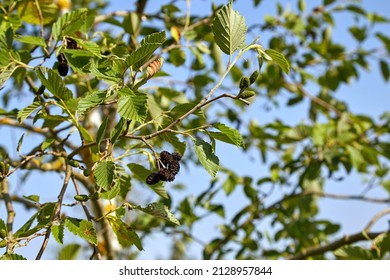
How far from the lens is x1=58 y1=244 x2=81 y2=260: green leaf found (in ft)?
5.41

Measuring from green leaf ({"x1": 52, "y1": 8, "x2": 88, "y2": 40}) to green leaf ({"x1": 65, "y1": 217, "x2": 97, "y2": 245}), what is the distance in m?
0.49

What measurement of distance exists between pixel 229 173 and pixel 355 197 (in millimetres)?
652

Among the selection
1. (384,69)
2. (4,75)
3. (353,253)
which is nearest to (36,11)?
(4,75)

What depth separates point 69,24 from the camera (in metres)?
1.45

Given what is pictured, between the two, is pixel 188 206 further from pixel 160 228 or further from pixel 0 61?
pixel 0 61

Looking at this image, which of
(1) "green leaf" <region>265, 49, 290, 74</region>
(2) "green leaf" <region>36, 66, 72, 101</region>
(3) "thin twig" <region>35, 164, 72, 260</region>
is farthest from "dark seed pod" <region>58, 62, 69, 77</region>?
(1) "green leaf" <region>265, 49, 290, 74</region>

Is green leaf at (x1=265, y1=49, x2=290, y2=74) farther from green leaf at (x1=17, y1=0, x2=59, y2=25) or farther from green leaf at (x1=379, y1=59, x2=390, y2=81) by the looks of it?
green leaf at (x1=379, y1=59, x2=390, y2=81)

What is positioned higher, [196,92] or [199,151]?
[196,92]

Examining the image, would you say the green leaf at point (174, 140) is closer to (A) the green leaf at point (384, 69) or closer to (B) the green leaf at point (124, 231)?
(B) the green leaf at point (124, 231)

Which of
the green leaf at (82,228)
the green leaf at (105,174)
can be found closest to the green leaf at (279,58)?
the green leaf at (105,174)

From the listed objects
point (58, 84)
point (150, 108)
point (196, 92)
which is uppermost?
point (196, 92)

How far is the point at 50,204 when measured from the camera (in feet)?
4.17

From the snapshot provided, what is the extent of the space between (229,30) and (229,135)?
216 mm
